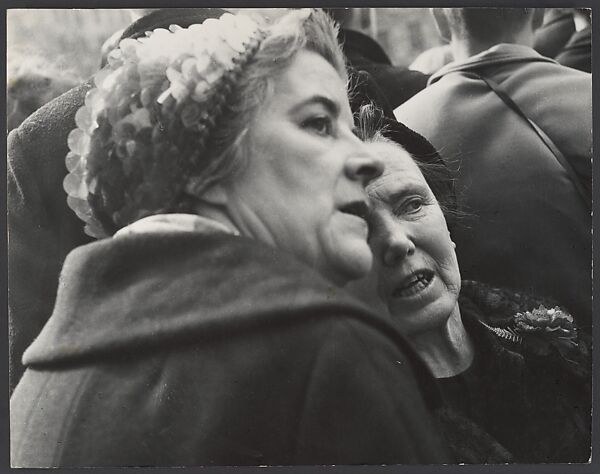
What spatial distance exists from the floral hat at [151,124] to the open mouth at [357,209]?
48 centimetres

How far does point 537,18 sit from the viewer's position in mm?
3254

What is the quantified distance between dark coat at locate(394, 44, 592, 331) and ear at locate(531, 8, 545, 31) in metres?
0.11

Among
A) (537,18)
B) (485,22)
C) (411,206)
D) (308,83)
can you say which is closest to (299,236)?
(411,206)

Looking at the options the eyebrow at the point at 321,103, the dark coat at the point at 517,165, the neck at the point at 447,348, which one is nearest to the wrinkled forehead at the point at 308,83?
the eyebrow at the point at 321,103

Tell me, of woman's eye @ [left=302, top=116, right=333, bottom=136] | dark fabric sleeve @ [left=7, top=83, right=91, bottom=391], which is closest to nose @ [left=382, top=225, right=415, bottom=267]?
woman's eye @ [left=302, top=116, right=333, bottom=136]

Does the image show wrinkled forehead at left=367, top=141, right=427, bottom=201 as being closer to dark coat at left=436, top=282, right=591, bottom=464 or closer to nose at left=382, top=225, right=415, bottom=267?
nose at left=382, top=225, right=415, bottom=267

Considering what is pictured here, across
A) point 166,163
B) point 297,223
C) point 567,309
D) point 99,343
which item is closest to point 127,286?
point 99,343

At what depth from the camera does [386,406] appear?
9.18 ft

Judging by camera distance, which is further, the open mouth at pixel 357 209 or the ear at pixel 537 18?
the ear at pixel 537 18

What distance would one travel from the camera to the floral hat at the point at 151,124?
2912 mm

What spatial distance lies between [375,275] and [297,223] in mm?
342

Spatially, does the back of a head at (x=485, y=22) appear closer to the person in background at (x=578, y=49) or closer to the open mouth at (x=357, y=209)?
the person in background at (x=578, y=49)

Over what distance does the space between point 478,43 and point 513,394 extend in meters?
1.36

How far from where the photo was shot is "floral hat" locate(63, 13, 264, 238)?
2912 millimetres
